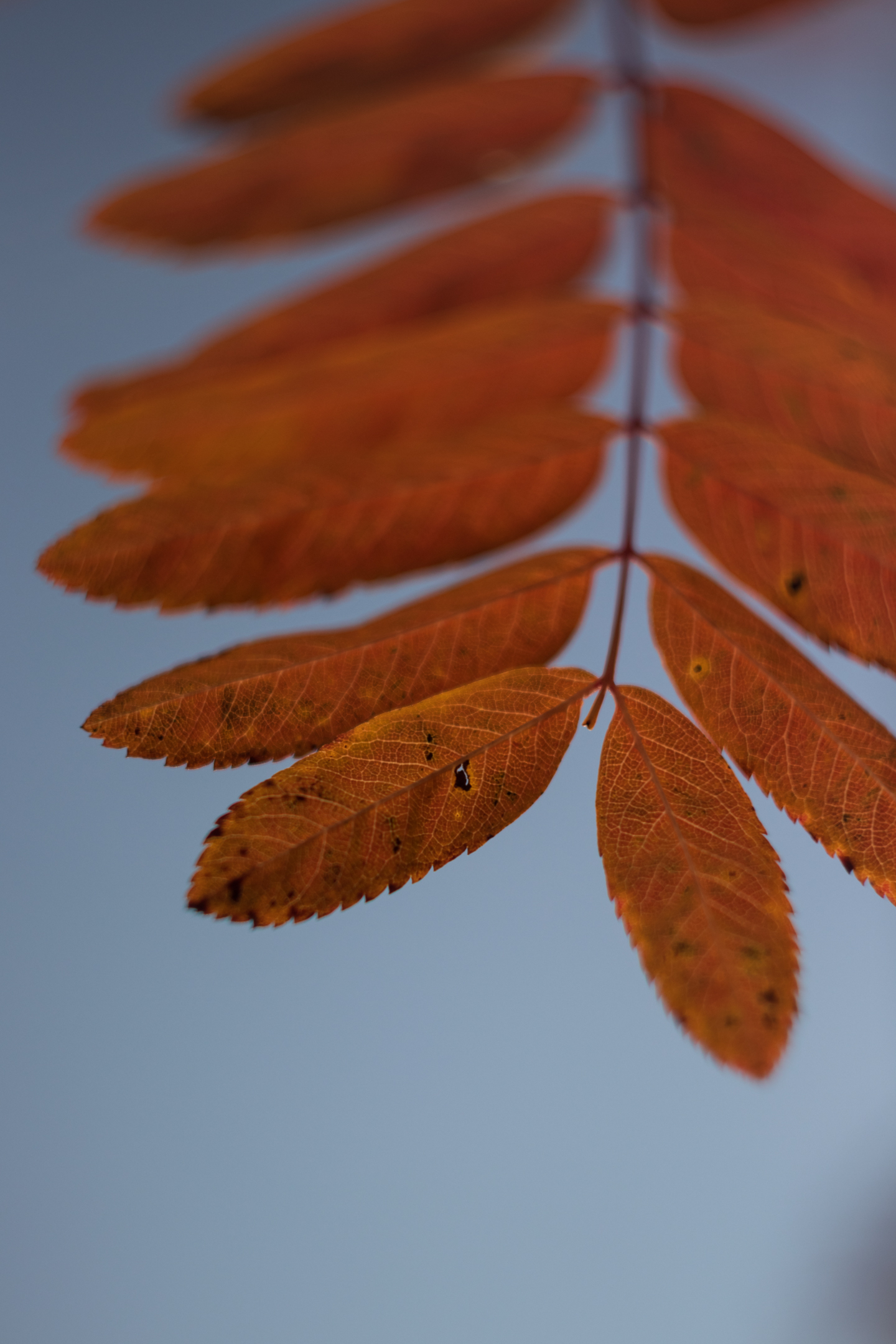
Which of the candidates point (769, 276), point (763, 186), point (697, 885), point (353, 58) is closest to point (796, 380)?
point (769, 276)

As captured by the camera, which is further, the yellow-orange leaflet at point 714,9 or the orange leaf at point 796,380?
the yellow-orange leaflet at point 714,9

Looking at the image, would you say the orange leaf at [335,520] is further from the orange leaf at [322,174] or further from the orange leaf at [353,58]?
the orange leaf at [353,58]

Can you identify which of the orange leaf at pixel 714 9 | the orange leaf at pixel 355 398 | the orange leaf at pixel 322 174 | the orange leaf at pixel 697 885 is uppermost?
the orange leaf at pixel 714 9

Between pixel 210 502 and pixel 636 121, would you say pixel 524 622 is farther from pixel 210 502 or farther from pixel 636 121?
pixel 636 121

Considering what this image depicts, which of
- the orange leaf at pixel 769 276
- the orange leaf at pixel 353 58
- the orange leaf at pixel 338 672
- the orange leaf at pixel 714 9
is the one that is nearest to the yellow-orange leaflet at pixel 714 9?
the orange leaf at pixel 714 9

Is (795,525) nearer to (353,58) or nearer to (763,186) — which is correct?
(763,186)

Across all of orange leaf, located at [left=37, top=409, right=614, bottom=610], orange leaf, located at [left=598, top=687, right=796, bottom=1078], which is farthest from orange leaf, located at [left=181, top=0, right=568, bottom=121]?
orange leaf, located at [left=598, top=687, right=796, bottom=1078]
